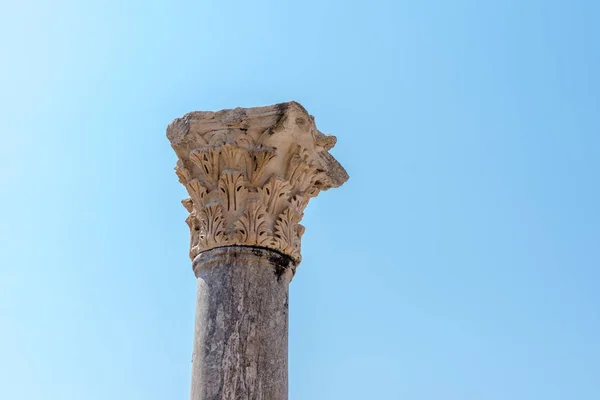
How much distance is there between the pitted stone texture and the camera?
7023 millimetres

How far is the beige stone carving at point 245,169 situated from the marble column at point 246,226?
1 centimetres

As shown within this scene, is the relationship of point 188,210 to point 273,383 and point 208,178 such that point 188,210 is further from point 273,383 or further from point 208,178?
point 273,383

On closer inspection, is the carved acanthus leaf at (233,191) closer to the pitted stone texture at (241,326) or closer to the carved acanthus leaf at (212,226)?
the carved acanthus leaf at (212,226)

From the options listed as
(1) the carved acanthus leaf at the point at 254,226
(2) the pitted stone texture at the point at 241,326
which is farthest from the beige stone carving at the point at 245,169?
(2) the pitted stone texture at the point at 241,326

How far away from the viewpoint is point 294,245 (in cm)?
810

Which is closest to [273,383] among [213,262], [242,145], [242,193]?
[213,262]

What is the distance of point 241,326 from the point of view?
284 inches

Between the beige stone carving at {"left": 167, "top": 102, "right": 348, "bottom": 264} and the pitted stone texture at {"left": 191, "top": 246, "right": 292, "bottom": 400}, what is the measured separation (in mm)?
215

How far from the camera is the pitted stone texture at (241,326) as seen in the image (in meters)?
7.02

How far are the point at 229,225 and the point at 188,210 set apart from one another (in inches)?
36.9

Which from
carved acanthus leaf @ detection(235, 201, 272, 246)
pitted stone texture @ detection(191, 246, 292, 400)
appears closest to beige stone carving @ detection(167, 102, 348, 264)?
carved acanthus leaf @ detection(235, 201, 272, 246)

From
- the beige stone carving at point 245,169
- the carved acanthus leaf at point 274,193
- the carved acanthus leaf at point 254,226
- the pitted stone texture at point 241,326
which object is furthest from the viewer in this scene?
the carved acanthus leaf at point 274,193

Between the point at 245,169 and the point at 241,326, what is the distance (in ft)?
5.66

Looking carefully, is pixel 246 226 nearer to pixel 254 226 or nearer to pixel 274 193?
pixel 254 226
